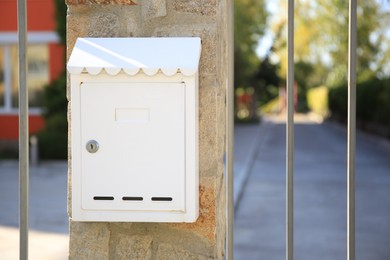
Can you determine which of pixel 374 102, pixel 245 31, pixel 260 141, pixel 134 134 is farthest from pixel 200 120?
pixel 245 31

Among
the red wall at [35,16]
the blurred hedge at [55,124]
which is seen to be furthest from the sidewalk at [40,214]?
the red wall at [35,16]

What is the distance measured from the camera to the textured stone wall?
2.41 meters

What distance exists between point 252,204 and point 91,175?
7.29 meters

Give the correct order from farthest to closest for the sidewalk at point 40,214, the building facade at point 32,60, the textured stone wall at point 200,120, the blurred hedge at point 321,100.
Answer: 1. the blurred hedge at point 321,100
2. the building facade at point 32,60
3. the sidewalk at point 40,214
4. the textured stone wall at point 200,120

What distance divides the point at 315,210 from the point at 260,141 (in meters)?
13.6

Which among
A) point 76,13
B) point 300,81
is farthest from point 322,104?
point 76,13

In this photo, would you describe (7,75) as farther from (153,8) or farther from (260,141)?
(153,8)

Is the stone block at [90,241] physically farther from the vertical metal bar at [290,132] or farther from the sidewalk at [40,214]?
the sidewalk at [40,214]

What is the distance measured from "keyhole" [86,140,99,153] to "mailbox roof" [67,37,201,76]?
0.80 feet

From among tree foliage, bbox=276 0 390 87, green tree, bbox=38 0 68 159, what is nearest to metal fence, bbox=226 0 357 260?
green tree, bbox=38 0 68 159

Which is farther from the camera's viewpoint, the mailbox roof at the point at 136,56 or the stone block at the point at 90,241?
the stone block at the point at 90,241

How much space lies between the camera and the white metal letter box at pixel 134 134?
2.24 metres

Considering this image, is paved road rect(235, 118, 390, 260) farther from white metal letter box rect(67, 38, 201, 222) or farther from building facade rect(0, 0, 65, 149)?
building facade rect(0, 0, 65, 149)

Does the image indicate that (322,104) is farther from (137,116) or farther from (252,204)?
(137,116)
